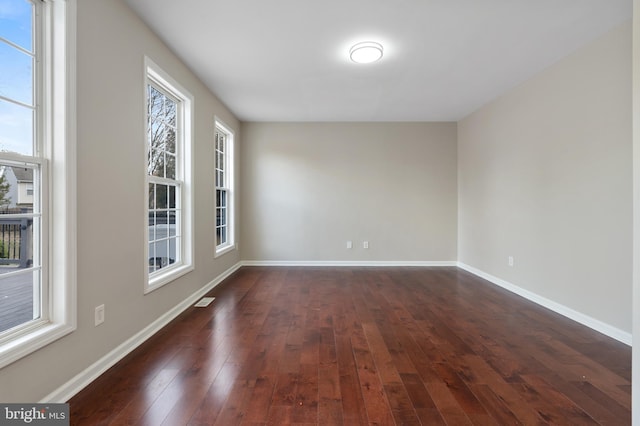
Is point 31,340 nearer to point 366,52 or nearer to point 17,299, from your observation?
point 17,299

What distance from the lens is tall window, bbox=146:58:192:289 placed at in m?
2.75

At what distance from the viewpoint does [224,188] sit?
4805mm

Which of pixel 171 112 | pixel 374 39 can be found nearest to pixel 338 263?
pixel 171 112

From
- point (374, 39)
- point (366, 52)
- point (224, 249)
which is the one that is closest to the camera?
point (374, 39)

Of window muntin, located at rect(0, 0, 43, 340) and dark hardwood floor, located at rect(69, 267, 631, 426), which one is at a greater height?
window muntin, located at rect(0, 0, 43, 340)

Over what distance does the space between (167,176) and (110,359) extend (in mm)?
1750

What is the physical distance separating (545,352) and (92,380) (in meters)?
3.25

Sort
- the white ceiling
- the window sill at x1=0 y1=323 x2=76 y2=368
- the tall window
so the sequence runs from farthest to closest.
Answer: the tall window → the white ceiling → the window sill at x1=0 y1=323 x2=76 y2=368

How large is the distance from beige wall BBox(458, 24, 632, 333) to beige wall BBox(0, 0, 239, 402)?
4.08 meters

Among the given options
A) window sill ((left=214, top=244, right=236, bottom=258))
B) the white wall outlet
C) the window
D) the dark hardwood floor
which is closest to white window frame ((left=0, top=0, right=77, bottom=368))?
the white wall outlet

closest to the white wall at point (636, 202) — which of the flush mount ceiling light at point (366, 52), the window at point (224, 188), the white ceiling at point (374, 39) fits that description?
the white ceiling at point (374, 39)

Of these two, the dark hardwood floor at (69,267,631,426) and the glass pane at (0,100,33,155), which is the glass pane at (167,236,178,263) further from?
the glass pane at (0,100,33,155)

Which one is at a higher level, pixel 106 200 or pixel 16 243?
pixel 106 200

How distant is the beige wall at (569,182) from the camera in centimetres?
250
